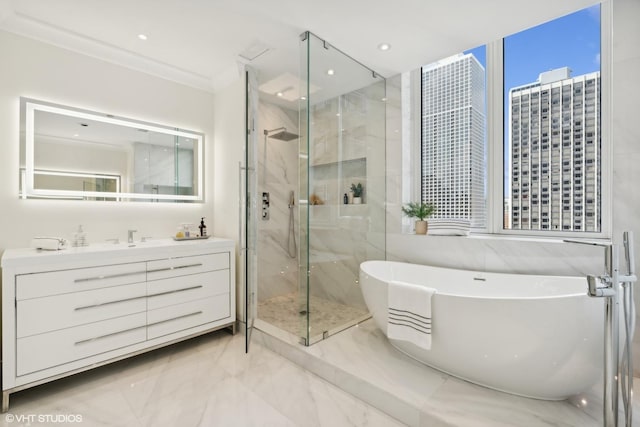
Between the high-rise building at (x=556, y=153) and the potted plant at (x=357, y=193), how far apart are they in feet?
4.44

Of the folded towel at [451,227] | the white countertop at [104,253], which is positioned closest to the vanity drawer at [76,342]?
the white countertop at [104,253]

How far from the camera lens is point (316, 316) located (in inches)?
99.7

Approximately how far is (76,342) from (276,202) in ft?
7.47

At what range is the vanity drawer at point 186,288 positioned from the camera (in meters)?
2.34

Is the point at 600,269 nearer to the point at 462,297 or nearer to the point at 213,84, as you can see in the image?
the point at 462,297

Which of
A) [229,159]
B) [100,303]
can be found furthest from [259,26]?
[100,303]

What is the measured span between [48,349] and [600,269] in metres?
3.55

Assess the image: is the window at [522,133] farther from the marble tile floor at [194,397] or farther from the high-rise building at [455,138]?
the marble tile floor at [194,397]

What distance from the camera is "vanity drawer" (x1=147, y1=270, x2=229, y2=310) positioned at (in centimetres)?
234

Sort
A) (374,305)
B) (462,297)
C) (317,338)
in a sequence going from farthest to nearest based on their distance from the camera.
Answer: (317,338), (374,305), (462,297)

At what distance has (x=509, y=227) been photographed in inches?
111

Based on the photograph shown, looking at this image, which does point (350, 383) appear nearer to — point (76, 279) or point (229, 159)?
point (76, 279)

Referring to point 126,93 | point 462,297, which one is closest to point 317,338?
point 462,297

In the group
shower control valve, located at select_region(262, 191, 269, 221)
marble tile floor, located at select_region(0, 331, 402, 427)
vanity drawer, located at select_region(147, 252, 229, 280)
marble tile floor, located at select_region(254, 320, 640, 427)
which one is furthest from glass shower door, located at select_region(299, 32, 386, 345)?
shower control valve, located at select_region(262, 191, 269, 221)
